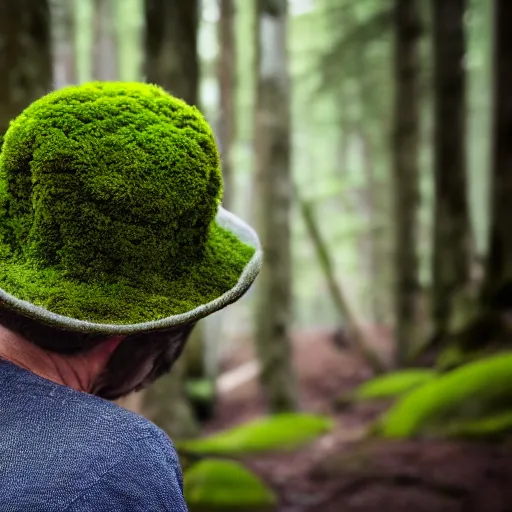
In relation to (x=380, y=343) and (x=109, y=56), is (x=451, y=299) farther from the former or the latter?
(x=109, y=56)

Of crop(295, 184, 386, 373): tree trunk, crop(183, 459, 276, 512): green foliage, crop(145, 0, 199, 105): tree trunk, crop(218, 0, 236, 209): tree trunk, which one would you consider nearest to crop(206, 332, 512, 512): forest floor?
crop(183, 459, 276, 512): green foliage

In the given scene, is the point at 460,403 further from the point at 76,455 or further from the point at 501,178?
the point at 76,455

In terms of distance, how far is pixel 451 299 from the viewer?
32.4ft

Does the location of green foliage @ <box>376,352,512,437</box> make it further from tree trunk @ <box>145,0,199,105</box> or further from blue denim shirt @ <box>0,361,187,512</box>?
blue denim shirt @ <box>0,361,187,512</box>

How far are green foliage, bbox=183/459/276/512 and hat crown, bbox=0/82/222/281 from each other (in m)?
3.67

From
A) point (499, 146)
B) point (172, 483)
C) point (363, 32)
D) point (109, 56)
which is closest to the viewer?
point (172, 483)

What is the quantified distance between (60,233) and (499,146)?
6.38 meters

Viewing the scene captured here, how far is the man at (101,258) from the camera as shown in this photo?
4.25 ft

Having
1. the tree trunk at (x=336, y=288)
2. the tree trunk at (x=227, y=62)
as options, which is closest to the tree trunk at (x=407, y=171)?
the tree trunk at (x=336, y=288)

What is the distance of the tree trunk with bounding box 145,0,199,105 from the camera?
6.25 metres

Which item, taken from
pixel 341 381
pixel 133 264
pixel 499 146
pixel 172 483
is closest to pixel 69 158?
pixel 133 264

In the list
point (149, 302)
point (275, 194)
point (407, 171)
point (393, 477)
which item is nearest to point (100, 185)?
point (149, 302)

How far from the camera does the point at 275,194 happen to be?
27.9ft

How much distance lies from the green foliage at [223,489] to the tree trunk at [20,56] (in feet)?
9.71
